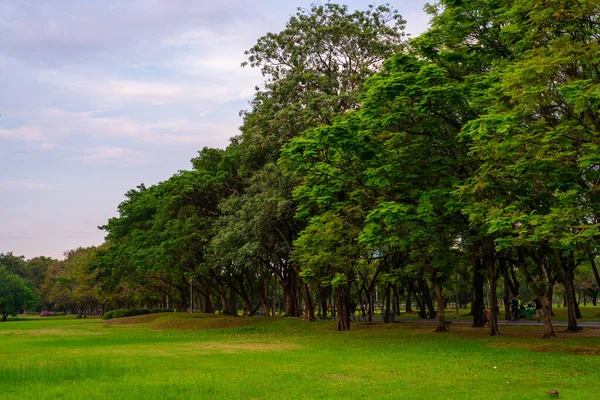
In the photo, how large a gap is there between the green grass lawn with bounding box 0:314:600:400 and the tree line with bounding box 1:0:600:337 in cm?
412

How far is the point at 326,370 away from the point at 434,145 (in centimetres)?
1340

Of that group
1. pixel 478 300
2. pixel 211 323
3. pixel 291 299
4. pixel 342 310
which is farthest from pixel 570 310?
pixel 211 323

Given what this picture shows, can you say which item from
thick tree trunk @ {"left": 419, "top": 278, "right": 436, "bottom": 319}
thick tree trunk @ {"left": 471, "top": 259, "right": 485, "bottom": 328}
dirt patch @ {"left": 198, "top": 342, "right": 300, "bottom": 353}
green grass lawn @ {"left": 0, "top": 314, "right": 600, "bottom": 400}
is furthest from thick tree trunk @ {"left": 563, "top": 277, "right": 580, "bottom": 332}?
thick tree trunk @ {"left": 419, "top": 278, "right": 436, "bottom": 319}

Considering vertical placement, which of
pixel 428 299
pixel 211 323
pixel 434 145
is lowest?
pixel 211 323

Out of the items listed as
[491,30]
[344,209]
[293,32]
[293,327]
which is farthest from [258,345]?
[293,32]

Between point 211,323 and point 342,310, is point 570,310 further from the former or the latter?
point 211,323

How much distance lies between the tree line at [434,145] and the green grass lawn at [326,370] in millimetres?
4119

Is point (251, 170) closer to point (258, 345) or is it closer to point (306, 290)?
point (306, 290)

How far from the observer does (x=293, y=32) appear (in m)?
38.2

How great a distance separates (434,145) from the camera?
88.8ft

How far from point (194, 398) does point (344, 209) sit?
734 inches

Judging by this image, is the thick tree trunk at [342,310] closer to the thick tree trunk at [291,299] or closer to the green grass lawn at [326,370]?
the green grass lawn at [326,370]

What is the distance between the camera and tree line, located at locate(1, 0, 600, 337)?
789 inches

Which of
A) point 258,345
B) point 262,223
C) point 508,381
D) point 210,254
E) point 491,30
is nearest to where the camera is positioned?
point 508,381
